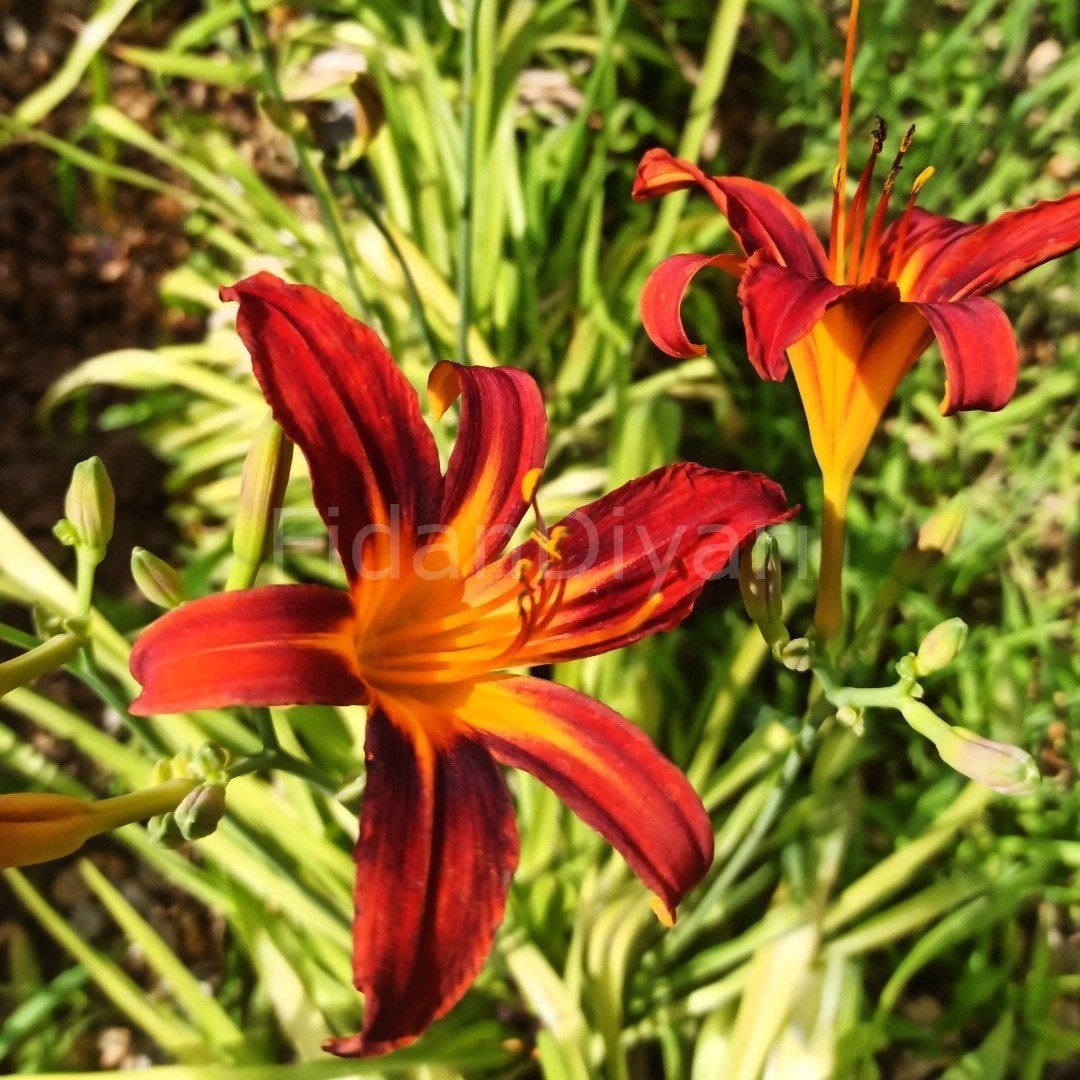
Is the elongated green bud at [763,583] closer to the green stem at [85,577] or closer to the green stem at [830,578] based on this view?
the green stem at [830,578]

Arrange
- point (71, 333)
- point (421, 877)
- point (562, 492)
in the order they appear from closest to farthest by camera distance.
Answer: point (421, 877) → point (562, 492) → point (71, 333)

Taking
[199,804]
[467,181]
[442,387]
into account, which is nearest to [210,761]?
[199,804]

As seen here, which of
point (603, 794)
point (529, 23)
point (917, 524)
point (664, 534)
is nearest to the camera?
point (603, 794)

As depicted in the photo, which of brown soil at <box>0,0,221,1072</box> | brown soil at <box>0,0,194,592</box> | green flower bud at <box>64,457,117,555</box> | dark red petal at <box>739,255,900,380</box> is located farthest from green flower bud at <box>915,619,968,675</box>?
brown soil at <box>0,0,194,592</box>

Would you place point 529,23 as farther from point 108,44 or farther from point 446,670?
point 446,670

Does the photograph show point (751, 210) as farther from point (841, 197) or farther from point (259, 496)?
point (259, 496)

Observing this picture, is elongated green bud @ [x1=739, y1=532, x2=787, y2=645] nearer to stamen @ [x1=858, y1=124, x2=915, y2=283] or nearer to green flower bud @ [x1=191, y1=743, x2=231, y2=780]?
stamen @ [x1=858, y1=124, x2=915, y2=283]

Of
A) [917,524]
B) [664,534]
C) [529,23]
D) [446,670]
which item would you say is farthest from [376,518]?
[529,23]
